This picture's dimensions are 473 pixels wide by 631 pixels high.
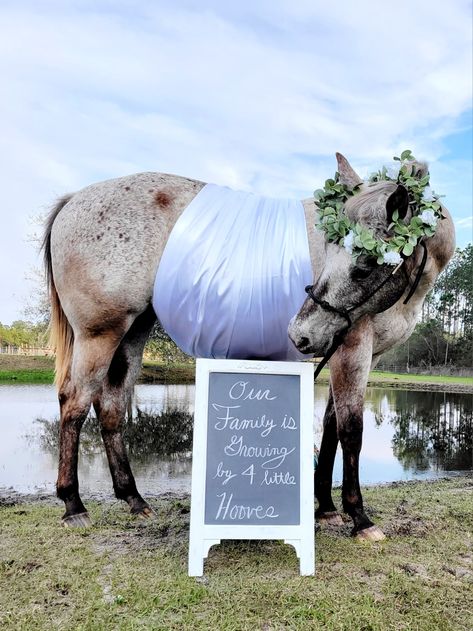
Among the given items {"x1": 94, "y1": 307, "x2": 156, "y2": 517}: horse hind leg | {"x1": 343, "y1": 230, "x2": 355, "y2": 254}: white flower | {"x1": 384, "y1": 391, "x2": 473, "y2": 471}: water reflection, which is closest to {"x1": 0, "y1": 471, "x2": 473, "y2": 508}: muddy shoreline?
{"x1": 94, "y1": 307, "x2": 156, "y2": 517}: horse hind leg

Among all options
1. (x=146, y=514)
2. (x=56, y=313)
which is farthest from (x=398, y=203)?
(x=146, y=514)

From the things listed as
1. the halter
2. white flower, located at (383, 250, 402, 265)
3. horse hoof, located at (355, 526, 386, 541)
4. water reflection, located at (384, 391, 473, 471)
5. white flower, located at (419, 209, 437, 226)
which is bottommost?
water reflection, located at (384, 391, 473, 471)

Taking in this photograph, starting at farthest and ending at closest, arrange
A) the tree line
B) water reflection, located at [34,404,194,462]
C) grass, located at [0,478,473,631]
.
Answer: the tree line < water reflection, located at [34,404,194,462] < grass, located at [0,478,473,631]

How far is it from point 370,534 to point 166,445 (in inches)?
219

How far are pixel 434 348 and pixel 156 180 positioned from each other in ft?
152

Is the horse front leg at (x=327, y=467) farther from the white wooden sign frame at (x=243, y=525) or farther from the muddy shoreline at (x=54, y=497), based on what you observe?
the muddy shoreline at (x=54, y=497)

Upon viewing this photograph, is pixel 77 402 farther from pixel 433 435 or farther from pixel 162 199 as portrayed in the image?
pixel 433 435

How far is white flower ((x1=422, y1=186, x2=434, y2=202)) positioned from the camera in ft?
8.86

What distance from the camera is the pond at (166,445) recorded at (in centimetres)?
612

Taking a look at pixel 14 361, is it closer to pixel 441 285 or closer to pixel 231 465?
pixel 231 465

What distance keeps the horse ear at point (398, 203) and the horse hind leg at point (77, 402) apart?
189cm

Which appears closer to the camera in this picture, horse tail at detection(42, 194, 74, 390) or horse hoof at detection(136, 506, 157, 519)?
horse hoof at detection(136, 506, 157, 519)

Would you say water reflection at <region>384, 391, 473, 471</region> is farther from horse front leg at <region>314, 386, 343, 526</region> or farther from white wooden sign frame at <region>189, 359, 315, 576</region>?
white wooden sign frame at <region>189, 359, 315, 576</region>

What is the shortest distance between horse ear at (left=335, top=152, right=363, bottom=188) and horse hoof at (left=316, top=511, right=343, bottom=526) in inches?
86.6
